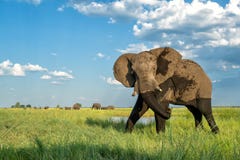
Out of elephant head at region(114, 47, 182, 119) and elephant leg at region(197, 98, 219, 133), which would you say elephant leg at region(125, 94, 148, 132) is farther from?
elephant leg at region(197, 98, 219, 133)

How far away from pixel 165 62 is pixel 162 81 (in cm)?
45

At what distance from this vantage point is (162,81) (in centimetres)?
788

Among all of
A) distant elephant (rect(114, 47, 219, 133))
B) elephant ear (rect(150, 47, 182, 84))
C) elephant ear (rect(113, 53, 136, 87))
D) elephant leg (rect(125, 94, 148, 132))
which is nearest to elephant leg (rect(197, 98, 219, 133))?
distant elephant (rect(114, 47, 219, 133))

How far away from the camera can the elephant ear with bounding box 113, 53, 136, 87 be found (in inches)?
316

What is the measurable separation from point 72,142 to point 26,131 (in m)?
4.92

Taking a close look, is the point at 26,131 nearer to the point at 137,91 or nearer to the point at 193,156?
the point at 137,91

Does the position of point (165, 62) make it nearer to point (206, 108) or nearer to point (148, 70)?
point (148, 70)

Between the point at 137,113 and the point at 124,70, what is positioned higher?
the point at 124,70

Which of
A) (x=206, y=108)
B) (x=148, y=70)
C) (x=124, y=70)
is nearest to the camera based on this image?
(x=148, y=70)

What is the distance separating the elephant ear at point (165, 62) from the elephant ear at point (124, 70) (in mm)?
592

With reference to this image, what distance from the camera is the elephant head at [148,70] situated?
7262 millimetres

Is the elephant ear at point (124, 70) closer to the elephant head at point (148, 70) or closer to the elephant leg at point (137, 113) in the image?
the elephant head at point (148, 70)

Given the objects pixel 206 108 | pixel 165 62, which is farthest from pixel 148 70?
pixel 206 108

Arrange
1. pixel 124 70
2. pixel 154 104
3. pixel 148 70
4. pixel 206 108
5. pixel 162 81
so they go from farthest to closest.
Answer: pixel 206 108 → pixel 124 70 → pixel 162 81 → pixel 148 70 → pixel 154 104
